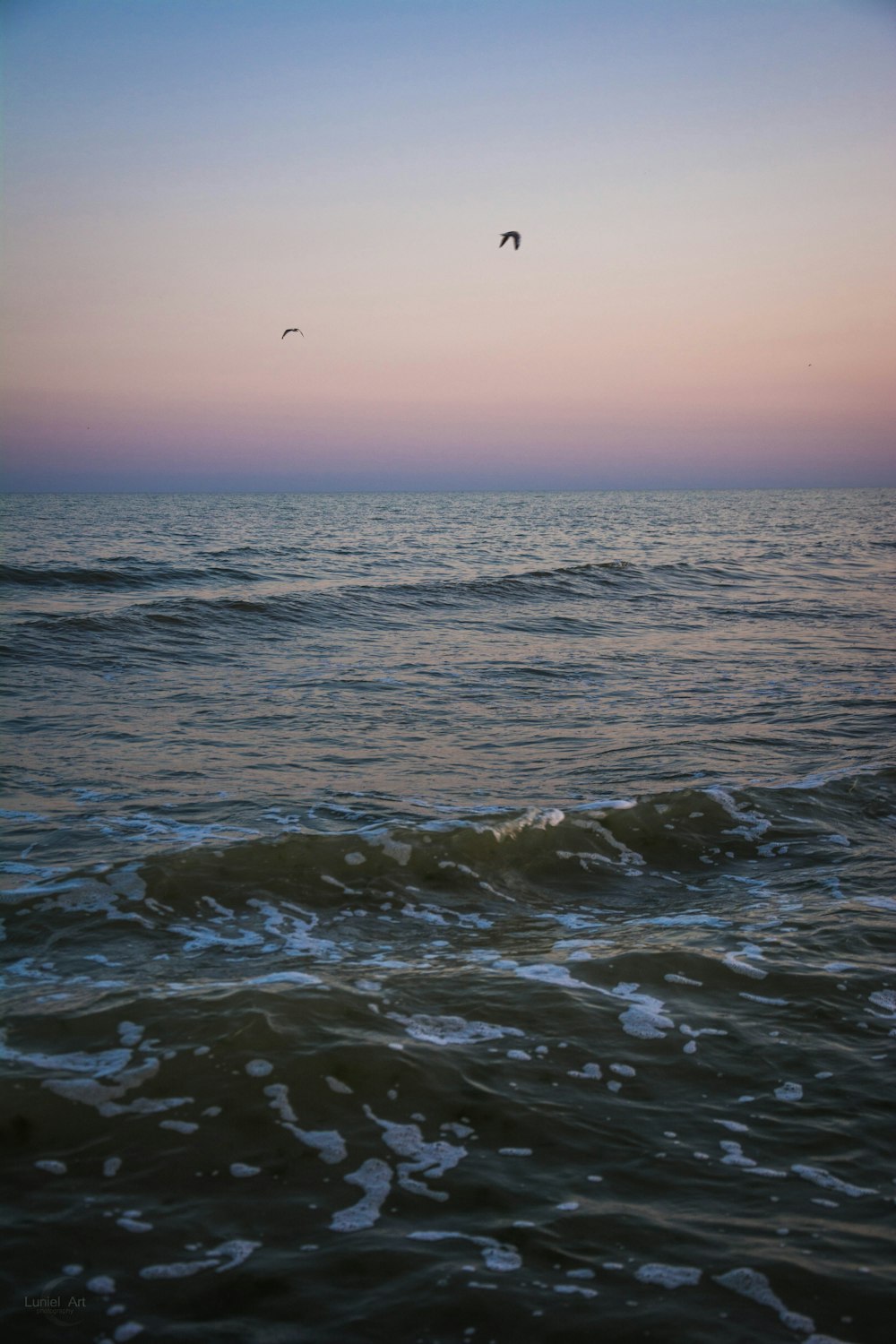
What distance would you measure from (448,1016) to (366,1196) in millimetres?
1192

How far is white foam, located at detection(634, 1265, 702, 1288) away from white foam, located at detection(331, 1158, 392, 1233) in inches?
33.7

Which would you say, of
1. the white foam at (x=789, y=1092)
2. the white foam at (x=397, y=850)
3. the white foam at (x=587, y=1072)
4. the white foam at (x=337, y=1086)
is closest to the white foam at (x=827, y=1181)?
the white foam at (x=789, y=1092)

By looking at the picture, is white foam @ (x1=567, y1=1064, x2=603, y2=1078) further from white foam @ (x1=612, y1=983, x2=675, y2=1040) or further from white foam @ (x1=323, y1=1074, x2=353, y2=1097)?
white foam @ (x1=323, y1=1074, x2=353, y2=1097)

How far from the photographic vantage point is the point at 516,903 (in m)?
6.03

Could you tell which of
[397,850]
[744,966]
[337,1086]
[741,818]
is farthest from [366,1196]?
[741,818]

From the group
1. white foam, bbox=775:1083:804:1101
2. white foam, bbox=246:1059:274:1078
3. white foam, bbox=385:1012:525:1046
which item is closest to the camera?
white foam, bbox=775:1083:804:1101

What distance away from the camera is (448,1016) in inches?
166

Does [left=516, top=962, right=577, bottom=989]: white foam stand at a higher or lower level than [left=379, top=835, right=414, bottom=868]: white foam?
lower

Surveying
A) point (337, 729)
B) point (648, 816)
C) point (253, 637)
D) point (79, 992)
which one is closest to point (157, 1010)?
point (79, 992)

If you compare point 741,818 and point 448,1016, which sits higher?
point 741,818

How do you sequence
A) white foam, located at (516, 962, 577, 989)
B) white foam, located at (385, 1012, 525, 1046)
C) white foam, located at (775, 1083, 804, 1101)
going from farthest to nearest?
white foam, located at (516, 962, 577, 989) < white foam, located at (385, 1012, 525, 1046) < white foam, located at (775, 1083, 804, 1101)

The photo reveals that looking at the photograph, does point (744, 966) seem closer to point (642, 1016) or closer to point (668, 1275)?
point (642, 1016)

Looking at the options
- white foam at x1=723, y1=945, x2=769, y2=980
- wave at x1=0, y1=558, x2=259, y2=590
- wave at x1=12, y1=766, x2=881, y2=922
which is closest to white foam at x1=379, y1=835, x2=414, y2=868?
wave at x1=12, y1=766, x2=881, y2=922

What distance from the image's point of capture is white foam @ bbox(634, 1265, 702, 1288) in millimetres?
2695
